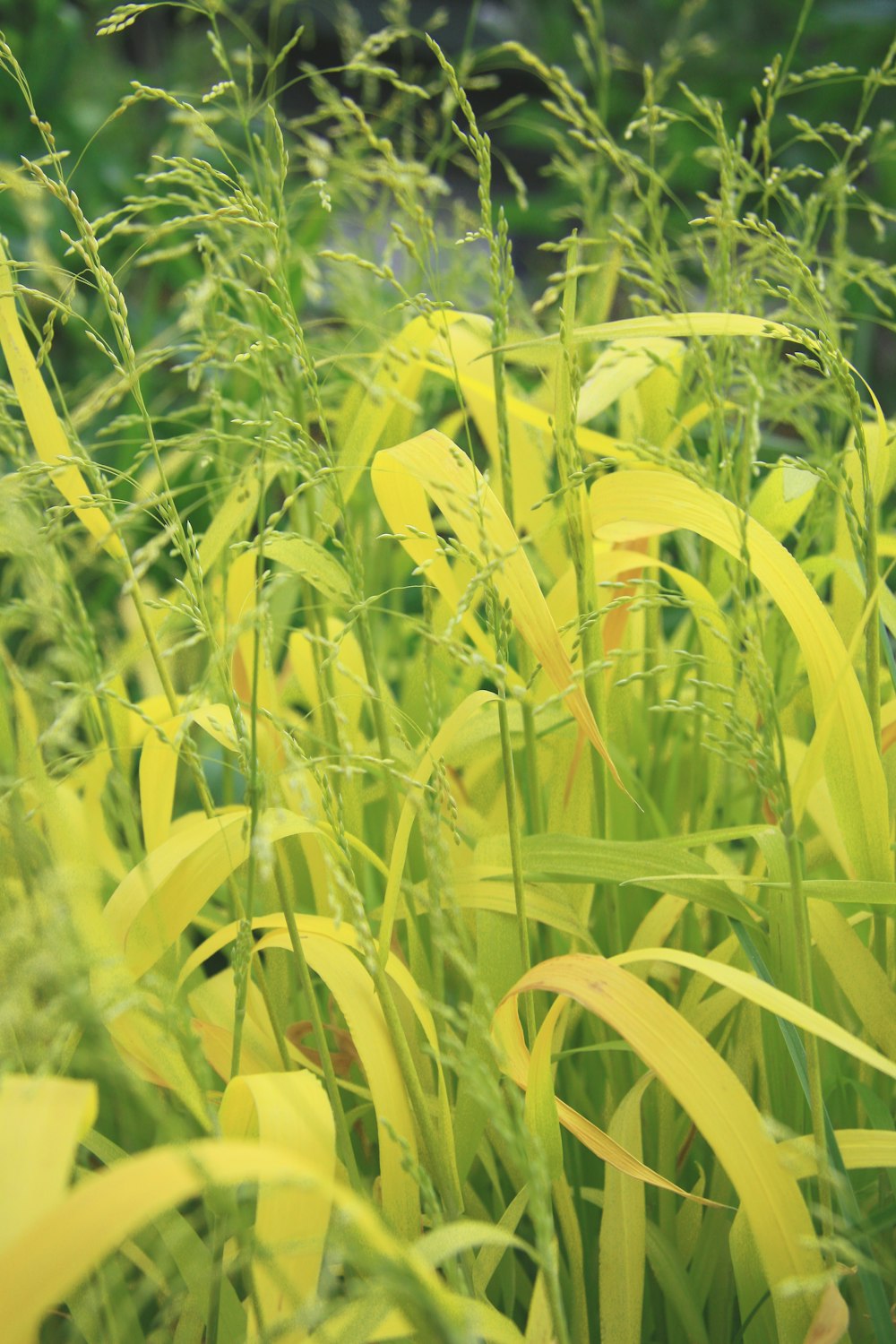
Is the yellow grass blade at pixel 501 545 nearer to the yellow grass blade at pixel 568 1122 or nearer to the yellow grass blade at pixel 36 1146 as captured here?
the yellow grass blade at pixel 568 1122

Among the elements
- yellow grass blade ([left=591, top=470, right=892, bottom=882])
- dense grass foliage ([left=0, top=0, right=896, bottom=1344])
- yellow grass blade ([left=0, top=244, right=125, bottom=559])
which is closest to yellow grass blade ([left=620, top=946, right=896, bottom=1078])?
dense grass foliage ([left=0, top=0, right=896, bottom=1344])

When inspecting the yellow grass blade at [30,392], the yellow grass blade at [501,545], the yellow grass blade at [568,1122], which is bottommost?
the yellow grass blade at [568,1122]

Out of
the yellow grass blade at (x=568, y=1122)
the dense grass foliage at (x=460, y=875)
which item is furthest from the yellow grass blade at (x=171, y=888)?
the yellow grass blade at (x=568, y=1122)

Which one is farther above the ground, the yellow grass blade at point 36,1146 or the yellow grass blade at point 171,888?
the yellow grass blade at point 36,1146

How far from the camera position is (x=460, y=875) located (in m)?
0.52

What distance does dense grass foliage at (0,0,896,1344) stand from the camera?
33 cm

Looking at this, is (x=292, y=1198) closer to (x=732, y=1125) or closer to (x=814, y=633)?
(x=732, y=1125)

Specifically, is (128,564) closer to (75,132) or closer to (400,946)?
(400,946)

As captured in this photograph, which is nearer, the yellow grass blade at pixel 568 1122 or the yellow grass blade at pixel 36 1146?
the yellow grass blade at pixel 36 1146

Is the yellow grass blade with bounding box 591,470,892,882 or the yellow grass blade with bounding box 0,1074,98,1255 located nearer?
the yellow grass blade with bounding box 0,1074,98,1255

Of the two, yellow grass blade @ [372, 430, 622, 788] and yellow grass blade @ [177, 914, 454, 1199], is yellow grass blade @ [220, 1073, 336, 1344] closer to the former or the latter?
yellow grass blade @ [177, 914, 454, 1199]

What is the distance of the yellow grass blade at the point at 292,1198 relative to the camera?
35 cm

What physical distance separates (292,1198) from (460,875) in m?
0.19

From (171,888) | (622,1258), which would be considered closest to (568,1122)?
(622,1258)
